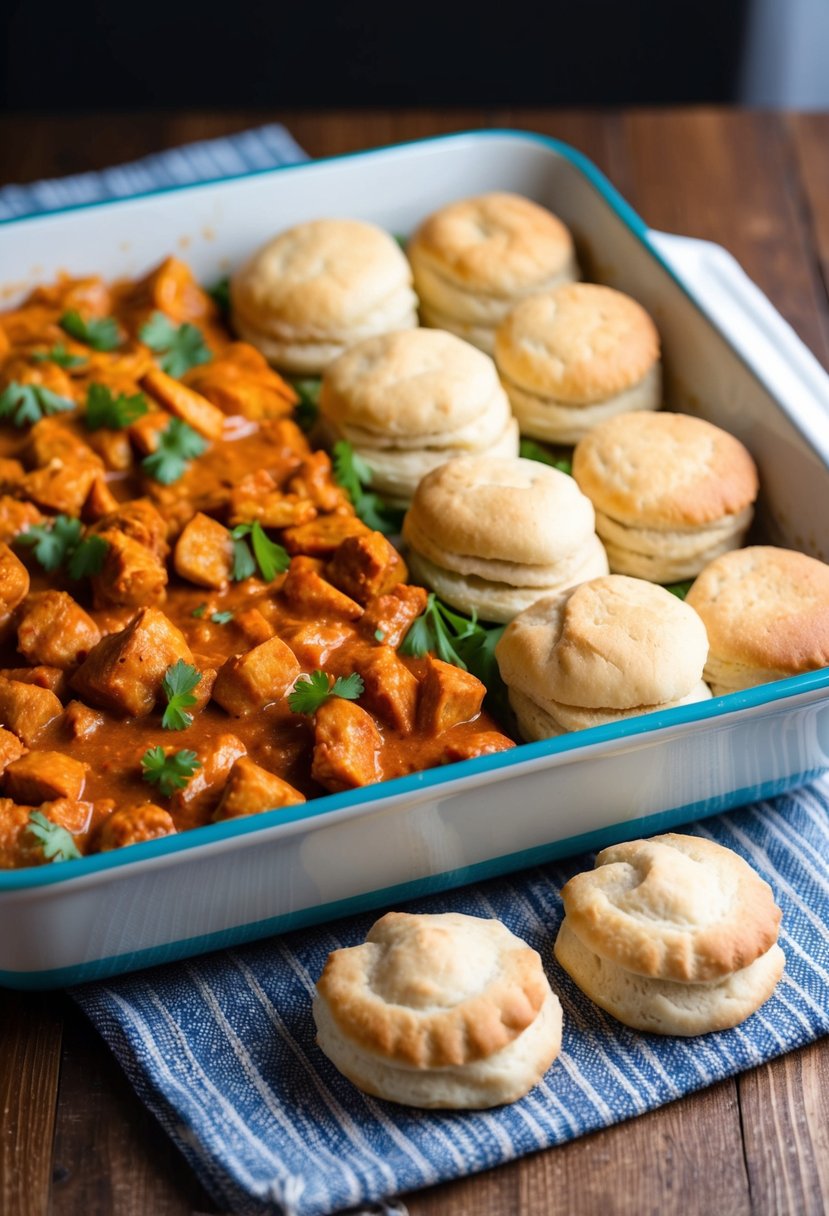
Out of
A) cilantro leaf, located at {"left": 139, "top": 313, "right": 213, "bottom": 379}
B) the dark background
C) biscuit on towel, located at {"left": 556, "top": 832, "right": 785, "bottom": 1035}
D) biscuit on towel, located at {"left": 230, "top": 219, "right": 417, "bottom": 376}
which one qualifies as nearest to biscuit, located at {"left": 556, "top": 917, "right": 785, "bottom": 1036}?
biscuit on towel, located at {"left": 556, "top": 832, "right": 785, "bottom": 1035}

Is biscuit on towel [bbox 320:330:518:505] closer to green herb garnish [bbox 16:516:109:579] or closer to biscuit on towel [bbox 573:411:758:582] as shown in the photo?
biscuit on towel [bbox 573:411:758:582]

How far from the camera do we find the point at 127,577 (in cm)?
358

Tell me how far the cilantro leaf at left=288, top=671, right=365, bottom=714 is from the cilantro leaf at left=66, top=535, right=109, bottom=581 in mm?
655

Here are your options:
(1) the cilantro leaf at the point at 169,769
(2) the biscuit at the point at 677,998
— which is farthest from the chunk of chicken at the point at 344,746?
(2) the biscuit at the point at 677,998

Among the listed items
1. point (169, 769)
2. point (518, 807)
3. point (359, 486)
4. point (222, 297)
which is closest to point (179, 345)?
point (222, 297)

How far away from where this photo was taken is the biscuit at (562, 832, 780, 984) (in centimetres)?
286

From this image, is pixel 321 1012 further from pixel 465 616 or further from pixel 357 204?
pixel 357 204

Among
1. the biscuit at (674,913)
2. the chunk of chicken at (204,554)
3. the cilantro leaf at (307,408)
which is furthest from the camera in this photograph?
the cilantro leaf at (307,408)

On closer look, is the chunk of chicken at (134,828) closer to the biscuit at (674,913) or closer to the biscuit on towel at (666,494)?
the biscuit at (674,913)

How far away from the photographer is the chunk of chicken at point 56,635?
348 centimetres

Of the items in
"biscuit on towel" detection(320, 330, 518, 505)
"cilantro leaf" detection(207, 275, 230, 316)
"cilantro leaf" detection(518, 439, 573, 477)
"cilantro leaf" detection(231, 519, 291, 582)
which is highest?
"biscuit on towel" detection(320, 330, 518, 505)

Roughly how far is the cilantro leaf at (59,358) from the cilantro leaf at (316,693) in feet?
4.87

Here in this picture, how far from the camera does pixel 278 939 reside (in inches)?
127

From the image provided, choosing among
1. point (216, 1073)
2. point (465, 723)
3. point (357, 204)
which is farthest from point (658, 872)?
point (357, 204)
